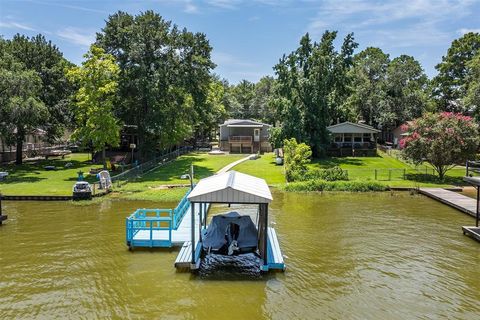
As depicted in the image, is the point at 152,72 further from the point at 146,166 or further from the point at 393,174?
the point at 393,174

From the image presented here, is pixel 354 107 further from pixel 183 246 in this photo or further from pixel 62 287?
pixel 62 287

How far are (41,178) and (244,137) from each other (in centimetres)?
2814

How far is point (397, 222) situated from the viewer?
69.7 feet

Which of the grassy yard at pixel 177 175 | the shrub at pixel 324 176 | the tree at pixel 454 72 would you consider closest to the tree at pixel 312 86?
the grassy yard at pixel 177 175

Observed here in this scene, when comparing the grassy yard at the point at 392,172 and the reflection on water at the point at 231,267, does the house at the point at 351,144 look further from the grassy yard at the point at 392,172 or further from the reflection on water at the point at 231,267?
the reflection on water at the point at 231,267

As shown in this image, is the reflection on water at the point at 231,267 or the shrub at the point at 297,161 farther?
the shrub at the point at 297,161

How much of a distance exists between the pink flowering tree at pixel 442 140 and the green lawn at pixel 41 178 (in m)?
26.4

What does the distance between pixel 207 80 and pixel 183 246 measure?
102ft

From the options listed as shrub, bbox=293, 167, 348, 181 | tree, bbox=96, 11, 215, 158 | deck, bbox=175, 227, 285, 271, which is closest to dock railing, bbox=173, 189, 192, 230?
deck, bbox=175, 227, 285, 271

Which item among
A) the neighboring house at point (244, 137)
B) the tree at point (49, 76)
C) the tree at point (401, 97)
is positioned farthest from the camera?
the tree at point (401, 97)

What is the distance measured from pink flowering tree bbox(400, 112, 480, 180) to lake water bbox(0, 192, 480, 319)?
11305 mm

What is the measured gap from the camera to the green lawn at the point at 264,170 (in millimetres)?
34094

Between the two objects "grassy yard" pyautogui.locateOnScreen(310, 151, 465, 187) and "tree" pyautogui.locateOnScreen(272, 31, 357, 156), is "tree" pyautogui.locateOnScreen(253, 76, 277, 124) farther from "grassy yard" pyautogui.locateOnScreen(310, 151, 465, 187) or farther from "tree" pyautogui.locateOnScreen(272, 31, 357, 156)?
"grassy yard" pyautogui.locateOnScreen(310, 151, 465, 187)

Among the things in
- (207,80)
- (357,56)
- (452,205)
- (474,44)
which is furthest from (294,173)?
(357,56)
